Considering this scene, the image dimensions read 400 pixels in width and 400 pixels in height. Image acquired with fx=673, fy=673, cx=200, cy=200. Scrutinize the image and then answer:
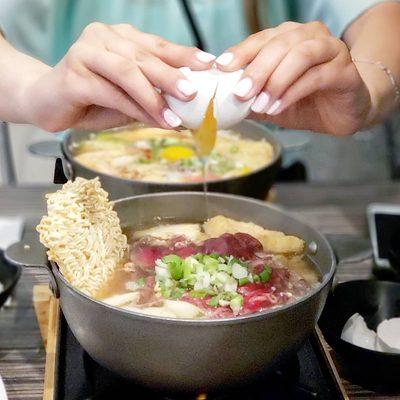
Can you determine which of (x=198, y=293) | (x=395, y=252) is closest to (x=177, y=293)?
(x=198, y=293)

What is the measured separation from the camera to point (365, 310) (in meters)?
1.46

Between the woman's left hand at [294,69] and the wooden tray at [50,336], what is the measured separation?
45 centimetres

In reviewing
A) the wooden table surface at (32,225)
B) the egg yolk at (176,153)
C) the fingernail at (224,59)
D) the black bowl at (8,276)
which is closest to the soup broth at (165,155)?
the egg yolk at (176,153)

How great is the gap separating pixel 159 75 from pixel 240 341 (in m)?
0.44

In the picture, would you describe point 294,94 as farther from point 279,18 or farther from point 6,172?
point 6,172

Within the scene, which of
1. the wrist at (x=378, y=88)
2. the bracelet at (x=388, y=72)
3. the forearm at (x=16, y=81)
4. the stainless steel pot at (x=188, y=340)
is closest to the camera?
the stainless steel pot at (x=188, y=340)

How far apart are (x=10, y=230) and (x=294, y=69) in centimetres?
108

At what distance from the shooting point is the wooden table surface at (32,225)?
136 centimetres

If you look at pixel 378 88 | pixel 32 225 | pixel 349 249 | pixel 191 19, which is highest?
pixel 191 19

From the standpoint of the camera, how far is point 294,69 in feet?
3.76

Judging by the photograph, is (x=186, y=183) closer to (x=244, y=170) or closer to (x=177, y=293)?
(x=244, y=170)

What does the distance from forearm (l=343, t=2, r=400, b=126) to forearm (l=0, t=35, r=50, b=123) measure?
2.42ft

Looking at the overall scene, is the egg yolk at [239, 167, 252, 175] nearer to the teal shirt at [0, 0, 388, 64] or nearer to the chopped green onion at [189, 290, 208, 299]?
the teal shirt at [0, 0, 388, 64]

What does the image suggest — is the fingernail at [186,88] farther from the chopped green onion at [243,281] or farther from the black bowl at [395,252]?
the black bowl at [395,252]
